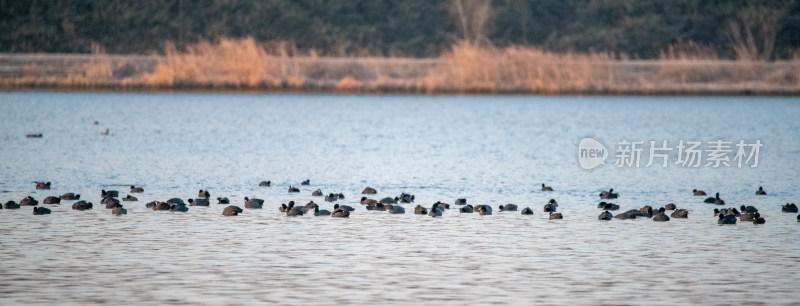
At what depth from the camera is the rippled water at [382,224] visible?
9477mm

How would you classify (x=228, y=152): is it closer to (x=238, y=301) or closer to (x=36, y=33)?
(x=238, y=301)

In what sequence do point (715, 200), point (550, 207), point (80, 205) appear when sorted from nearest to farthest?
point (80, 205), point (550, 207), point (715, 200)

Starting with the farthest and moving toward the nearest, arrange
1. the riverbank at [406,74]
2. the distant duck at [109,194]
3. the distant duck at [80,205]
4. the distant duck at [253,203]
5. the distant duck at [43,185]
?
the riverbank at [406,74]
the distant duck at [43,185]
the distant duck at [109,194]
the distant duck at [253,203]
the distant duck at [80,205]

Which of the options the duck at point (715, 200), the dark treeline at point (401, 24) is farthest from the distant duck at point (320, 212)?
the dark treeline at point (401, 24)

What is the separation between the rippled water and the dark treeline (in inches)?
967

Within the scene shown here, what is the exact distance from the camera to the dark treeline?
54.8 metres

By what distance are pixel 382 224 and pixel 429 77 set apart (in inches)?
1239

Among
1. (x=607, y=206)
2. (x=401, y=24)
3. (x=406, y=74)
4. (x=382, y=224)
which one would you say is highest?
(x=401, y=24)

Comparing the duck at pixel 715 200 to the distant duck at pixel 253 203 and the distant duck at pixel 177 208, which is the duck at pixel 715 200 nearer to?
the distant duck at pixel 253 203

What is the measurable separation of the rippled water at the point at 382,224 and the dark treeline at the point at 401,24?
80.6 ft

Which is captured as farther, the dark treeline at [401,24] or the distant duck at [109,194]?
the dark treeline at [401,24]

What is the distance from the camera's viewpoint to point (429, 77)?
44.1 meters

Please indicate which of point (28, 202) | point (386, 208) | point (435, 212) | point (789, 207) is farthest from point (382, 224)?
point (789, 207)

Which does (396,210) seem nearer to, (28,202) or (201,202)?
(201,202)
